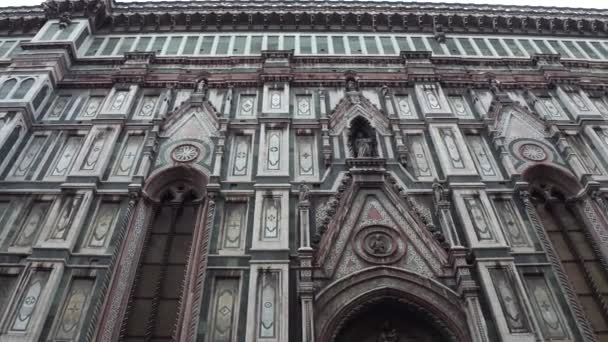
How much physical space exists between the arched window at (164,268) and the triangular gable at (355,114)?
472 centimetres

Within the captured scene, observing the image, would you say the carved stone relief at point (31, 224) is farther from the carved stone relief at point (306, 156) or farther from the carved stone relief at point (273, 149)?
the carved stone relief at point (306, 156)

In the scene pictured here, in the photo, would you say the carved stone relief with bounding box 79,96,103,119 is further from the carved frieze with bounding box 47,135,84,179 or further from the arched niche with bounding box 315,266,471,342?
the arched niche with bounding box 315,266,471,342

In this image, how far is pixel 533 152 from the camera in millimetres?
14180

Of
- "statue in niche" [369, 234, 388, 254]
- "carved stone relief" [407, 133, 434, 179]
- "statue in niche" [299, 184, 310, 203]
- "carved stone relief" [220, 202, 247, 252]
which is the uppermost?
"carved stone relief" [407, 133, 434, 179]

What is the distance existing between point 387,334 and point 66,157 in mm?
9875

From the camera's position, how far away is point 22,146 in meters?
14.0

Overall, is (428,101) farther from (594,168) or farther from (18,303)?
(18,303)

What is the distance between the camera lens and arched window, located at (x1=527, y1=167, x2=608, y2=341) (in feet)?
37.1

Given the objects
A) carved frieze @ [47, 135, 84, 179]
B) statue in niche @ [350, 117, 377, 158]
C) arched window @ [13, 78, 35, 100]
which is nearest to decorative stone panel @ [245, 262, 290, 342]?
statue in niche @ [350, 117, 377, 158]

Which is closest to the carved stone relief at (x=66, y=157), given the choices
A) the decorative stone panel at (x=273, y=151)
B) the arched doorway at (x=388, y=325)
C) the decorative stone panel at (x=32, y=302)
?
the decorative stone panel at (x=32, y=302)

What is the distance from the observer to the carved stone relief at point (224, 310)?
1005cm

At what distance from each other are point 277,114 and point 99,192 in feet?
17.7

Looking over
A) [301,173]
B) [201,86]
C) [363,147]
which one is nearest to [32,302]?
[301,173]

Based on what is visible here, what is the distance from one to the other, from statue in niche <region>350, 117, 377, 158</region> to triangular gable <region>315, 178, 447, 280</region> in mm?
1314
